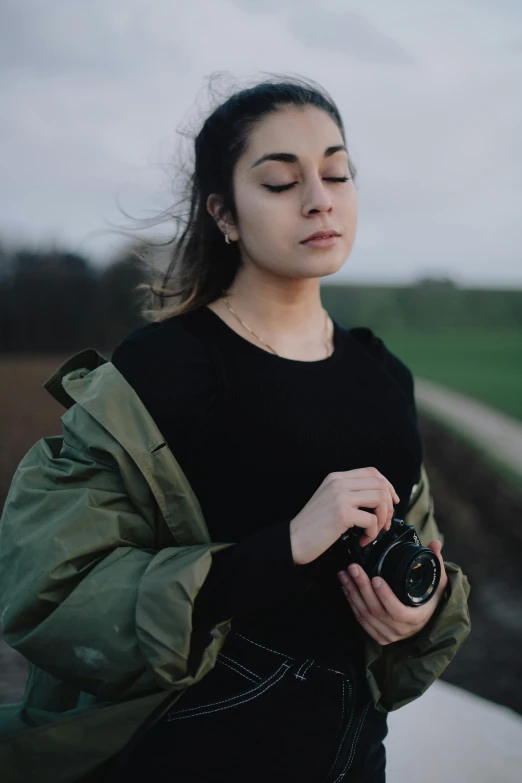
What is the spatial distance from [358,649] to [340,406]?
1.46ft

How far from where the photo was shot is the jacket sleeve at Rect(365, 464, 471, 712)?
1284mm

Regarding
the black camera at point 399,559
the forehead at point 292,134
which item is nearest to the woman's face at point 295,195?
the forehead at point 292,134

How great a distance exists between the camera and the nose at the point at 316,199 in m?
1.35

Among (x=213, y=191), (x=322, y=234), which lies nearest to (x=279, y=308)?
(x=322, y=234)

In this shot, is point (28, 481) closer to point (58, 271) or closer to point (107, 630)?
point (107, 630)

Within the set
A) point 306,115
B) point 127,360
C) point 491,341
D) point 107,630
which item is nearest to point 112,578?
point 107,630

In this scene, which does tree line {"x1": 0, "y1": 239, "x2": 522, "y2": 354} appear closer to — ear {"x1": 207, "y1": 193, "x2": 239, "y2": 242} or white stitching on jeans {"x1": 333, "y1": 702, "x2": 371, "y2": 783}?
ear {"x1": 207, "y1": 193, "x2": 239, "y2": 242}

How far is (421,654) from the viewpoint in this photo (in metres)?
1.30

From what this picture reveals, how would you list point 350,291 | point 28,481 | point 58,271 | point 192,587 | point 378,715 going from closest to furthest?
point 192,587
point 28,481
point 378,715
point 58,271
point 350,291

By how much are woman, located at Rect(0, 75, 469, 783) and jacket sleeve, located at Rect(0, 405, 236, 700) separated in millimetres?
12

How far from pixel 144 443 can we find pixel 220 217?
22.2 inches

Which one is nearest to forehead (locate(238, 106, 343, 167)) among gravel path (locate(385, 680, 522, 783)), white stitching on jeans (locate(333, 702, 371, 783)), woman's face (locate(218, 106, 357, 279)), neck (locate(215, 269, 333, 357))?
woman's face (locate(218, 106, 357, 279))

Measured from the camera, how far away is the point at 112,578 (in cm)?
114

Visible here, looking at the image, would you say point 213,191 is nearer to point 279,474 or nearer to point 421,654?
point 279,474
